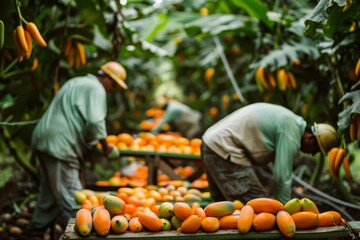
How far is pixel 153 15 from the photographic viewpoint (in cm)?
866

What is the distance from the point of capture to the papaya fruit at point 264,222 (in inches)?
124

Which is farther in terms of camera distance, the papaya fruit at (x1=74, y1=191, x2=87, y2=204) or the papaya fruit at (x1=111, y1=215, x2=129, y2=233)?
the papaya fruit at (x1=74, y1=191, x2=87, y2=204)

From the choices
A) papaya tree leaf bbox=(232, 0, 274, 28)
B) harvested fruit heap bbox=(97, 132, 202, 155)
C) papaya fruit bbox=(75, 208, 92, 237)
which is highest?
papaya tree leaf bbox=(232, 0, 274, 28)

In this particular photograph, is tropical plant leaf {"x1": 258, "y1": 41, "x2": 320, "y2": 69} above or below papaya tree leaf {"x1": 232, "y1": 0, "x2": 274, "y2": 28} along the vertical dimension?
below

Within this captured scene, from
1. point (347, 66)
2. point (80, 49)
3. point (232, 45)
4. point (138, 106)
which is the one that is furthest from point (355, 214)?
point (138, 106)

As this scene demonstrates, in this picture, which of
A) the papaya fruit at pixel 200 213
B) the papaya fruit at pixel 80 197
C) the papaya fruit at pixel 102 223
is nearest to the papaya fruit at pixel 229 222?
the papaya fruit at pixel 200 213

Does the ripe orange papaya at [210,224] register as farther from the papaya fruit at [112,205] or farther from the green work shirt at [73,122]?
the green work shirt at [73,122]

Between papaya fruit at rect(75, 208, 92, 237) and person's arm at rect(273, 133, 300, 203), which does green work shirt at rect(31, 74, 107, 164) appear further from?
papaya fruit at rect(75, 208, 92, 237)

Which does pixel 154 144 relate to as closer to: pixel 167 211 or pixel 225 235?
pixel 167 211

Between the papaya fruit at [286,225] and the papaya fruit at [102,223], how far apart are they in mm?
1073

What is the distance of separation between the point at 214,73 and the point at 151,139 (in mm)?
3294

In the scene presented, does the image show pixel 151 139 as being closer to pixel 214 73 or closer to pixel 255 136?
pixel 255 136

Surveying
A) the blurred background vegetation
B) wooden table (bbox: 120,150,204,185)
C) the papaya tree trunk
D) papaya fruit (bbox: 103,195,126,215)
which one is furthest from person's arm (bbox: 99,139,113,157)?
papaya fruit (bbox: 103,195,126,215)

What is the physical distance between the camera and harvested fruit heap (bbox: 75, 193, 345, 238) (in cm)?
312
